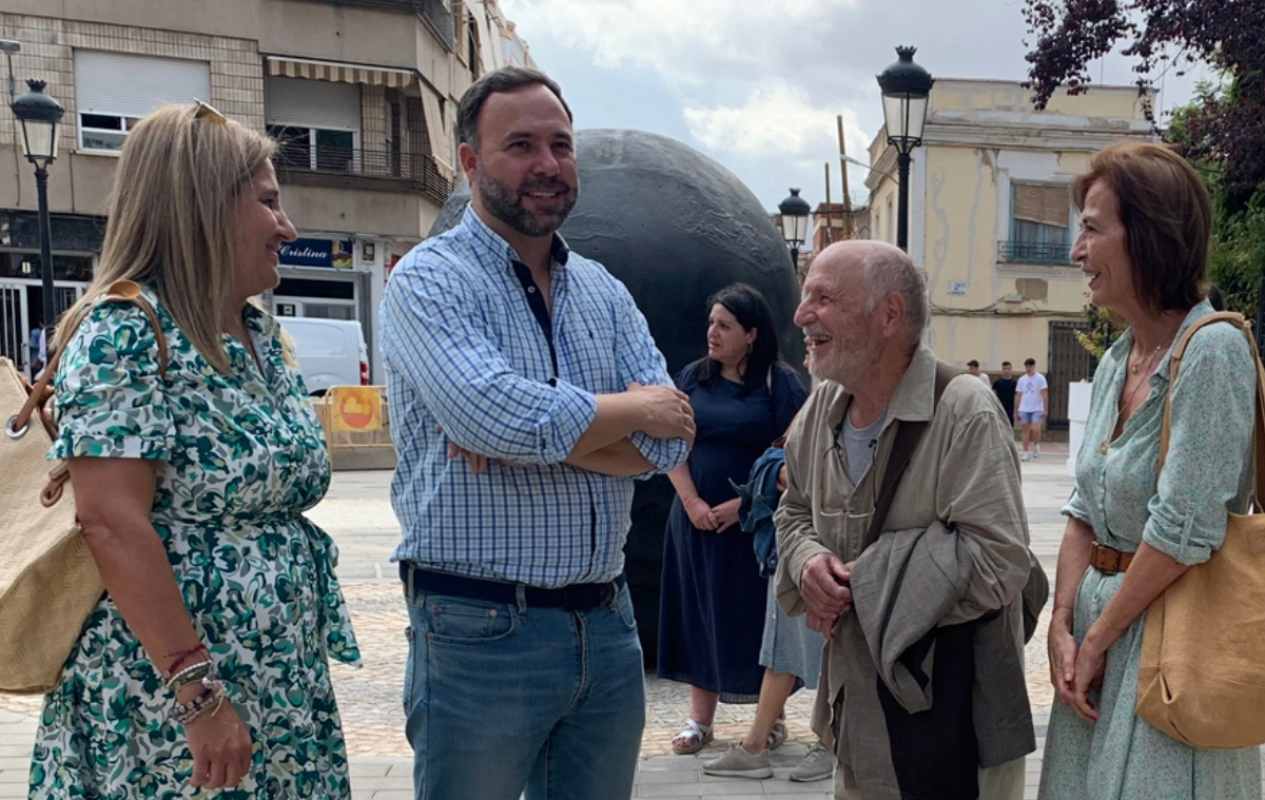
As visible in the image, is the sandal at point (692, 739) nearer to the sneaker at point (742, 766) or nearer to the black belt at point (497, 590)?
the sneaker at point (742, 766)

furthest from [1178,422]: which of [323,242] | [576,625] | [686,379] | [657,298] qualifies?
[323,242]

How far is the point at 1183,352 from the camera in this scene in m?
2.29

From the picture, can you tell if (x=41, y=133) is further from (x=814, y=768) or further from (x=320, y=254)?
(x=320, y=254)

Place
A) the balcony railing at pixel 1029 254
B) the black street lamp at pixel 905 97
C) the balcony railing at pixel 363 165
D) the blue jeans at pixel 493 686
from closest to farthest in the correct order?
the blue jeans at pixel 493 686 < the black street lamp at pixel 905 97 < the balcony railing at pixel 363 165 < the balcony railing at pixel 1029 254

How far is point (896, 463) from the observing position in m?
2.59

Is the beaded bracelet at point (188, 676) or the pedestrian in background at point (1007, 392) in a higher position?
the beaded bracelet at point (188, 676)

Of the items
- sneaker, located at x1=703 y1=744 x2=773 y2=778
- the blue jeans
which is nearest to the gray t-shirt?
the blue jeans

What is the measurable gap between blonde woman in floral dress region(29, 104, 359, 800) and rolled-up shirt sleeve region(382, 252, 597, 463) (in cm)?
33

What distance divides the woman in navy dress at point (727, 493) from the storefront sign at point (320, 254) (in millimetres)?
21912

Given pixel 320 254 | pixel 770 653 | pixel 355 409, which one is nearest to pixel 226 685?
pixel 770 653

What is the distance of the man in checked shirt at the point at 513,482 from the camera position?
88.7 inches

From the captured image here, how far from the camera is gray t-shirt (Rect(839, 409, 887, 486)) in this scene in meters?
2.71

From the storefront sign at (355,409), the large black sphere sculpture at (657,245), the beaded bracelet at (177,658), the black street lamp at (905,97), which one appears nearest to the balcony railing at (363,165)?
the storefront sign at (355,409)

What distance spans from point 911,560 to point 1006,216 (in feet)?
88.2
